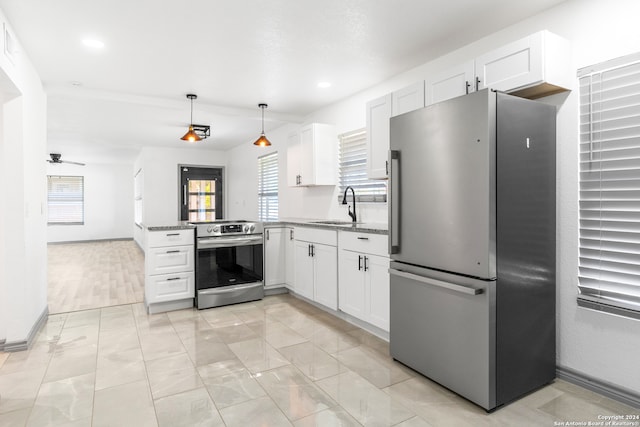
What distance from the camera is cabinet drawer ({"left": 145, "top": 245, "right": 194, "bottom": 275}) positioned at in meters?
3.94

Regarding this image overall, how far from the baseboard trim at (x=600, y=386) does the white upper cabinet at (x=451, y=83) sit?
79.0 inches

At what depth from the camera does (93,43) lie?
9.79ft

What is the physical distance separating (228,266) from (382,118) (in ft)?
7.72

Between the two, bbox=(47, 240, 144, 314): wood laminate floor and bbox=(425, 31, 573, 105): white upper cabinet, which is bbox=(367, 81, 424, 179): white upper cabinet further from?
bbox=(47, 240, 144, 314): wood laminate floor

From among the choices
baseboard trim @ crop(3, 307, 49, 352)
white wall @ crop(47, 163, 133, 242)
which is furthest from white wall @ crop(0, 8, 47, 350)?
white wall @ crop(47, 163, 133, 242)

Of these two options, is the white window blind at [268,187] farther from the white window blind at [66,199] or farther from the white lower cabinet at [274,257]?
the white window blind at [66,199]

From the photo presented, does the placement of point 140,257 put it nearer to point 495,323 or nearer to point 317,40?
point 317,40

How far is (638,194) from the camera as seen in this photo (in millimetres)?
2080

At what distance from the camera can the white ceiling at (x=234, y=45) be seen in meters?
2.49

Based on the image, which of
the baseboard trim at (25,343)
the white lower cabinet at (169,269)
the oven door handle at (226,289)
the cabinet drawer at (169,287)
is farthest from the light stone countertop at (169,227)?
the baseboard trim at (25,343)

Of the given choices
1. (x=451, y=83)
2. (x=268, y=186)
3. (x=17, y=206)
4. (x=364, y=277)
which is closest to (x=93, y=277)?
(x=268, y=186)

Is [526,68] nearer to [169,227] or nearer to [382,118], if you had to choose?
[382,118]

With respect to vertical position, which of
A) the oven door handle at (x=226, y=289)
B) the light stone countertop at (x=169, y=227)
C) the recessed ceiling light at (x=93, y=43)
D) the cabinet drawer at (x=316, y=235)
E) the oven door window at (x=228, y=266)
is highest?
the recessed ceiling light at (x=93, y=43)

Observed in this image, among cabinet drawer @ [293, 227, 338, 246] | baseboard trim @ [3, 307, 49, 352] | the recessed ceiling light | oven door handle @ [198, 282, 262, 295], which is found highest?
the recessed ceiling light
